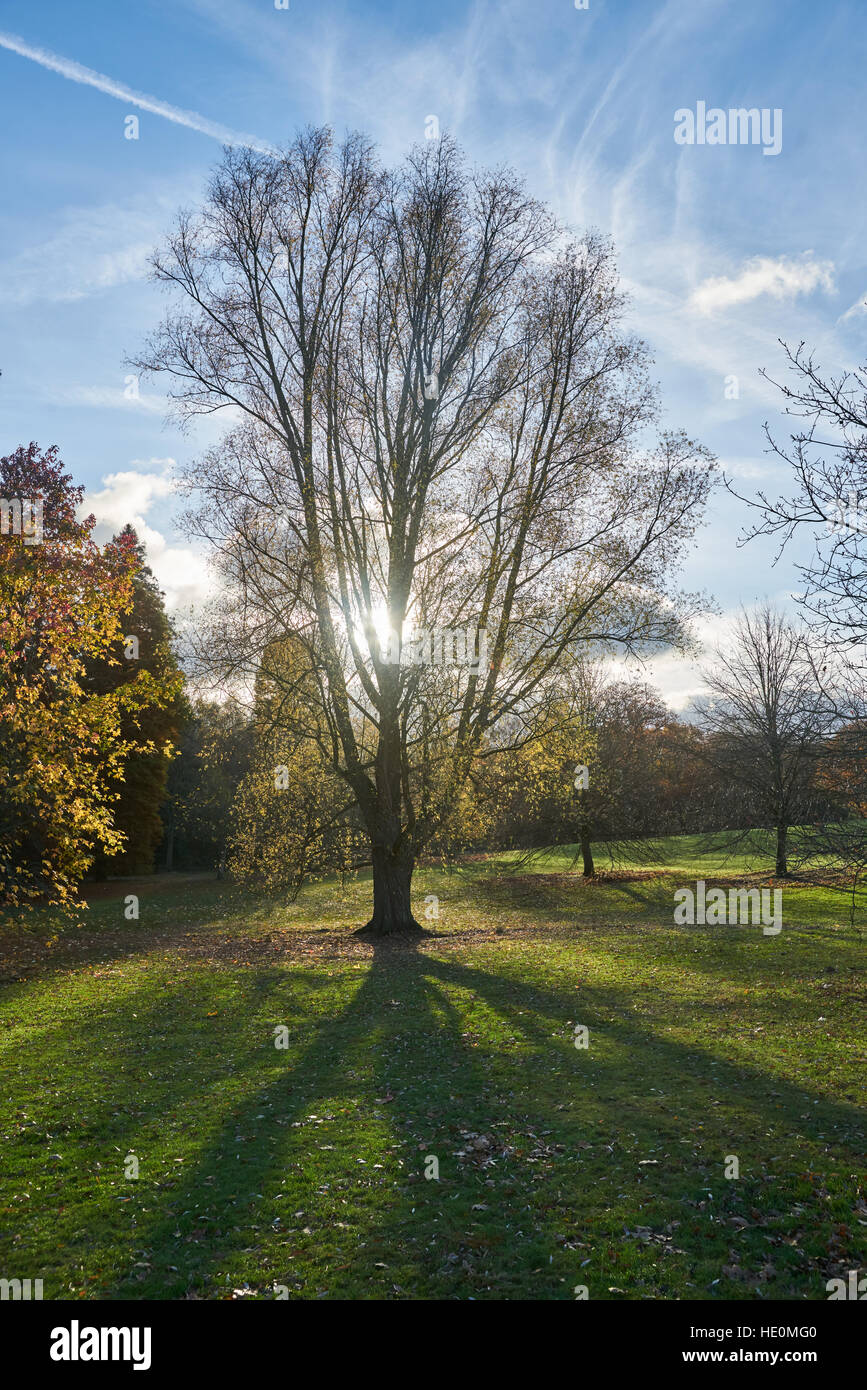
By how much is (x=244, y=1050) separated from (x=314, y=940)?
11974mm

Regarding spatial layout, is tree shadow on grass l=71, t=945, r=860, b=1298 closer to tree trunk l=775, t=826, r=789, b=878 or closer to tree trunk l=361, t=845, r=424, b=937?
tree trunk l=775, t=826, r=789, b=878

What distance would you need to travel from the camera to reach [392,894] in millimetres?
22766

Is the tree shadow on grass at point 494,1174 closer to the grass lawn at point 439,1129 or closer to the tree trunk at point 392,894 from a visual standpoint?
the grass lawn at point 439,1129

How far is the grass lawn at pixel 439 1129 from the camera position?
5.75 m

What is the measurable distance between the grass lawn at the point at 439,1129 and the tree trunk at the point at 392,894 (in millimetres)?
4464

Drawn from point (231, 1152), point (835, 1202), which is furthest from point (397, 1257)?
point (835, 1202)

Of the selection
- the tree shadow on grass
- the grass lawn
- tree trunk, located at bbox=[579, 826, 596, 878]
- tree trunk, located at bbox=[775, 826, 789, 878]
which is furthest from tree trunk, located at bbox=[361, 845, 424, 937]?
tree trunk, located at bbox=[579, 826, 596, 878]

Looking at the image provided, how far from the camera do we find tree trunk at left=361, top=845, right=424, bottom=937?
73.6 ft

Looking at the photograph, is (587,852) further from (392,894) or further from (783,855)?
(783,855)

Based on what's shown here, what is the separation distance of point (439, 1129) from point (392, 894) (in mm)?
14518

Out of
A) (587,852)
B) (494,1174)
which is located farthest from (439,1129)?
(587,852)

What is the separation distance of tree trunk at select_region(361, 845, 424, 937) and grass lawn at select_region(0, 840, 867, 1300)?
4464 millimetres

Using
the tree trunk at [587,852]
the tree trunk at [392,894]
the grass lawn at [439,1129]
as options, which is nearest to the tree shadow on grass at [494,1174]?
the grass lawn at [439,1129]

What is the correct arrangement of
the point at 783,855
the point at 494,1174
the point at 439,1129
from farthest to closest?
the point at 783,855, the point at 439,1129, the point at 494,1174
